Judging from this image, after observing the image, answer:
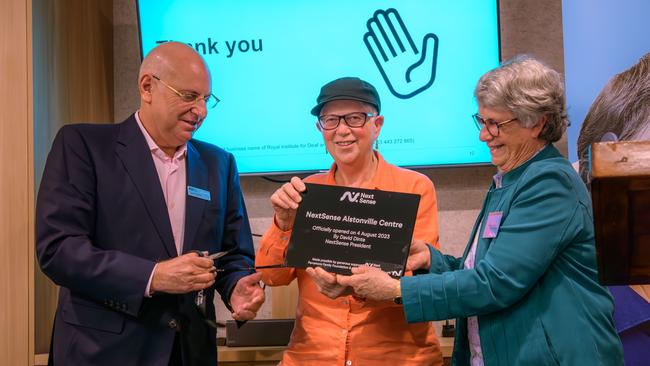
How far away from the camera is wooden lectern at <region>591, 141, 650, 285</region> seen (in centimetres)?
81

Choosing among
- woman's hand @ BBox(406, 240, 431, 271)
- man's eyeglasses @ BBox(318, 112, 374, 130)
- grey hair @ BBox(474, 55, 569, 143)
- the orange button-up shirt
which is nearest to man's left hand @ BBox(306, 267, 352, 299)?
the orange button-up shirt

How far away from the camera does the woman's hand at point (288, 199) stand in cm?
211

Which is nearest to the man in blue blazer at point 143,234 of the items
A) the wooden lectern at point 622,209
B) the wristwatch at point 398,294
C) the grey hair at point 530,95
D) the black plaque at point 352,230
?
the black plaque at point 352,230

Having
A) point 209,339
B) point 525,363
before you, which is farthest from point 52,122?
point 525,363

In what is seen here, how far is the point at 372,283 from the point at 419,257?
0.31 metres

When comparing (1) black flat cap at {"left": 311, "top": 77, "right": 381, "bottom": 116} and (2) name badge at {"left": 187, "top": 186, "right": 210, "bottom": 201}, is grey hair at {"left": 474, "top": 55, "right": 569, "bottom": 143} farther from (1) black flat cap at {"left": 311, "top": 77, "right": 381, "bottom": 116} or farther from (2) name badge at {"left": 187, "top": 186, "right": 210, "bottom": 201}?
(2) name badge at {"left": 187, "top": 186, "right": 210, "bottom": 201}

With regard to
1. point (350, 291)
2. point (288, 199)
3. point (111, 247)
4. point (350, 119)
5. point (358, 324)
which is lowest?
point (358, 324)

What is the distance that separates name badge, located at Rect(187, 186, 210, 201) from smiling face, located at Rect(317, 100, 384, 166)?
445mm

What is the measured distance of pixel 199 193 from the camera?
2334 mm

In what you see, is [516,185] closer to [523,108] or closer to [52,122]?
[523,108]

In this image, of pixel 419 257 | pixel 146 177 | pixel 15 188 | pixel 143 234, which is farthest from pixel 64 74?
pixel 419 257

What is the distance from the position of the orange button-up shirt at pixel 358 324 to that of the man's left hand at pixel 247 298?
5 cm

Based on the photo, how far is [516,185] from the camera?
1.88 metres

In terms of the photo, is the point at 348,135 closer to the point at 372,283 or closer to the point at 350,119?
the point at 350,119
